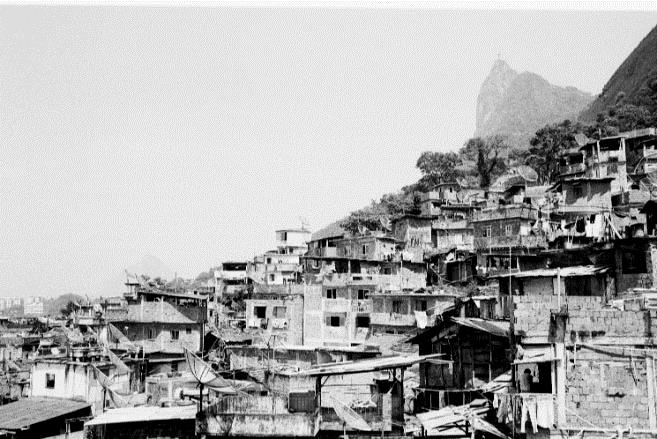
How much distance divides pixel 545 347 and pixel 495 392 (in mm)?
1867

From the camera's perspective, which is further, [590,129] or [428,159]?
[428,159]

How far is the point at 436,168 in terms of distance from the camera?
6041 cm

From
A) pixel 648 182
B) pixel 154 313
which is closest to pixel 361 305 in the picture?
pixel 154 313

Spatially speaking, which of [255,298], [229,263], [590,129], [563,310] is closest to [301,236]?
[229,263]

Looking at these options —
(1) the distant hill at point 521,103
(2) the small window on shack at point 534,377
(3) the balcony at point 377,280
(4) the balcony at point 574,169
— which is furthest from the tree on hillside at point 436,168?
→ (2) the small window on shack at point 534,377

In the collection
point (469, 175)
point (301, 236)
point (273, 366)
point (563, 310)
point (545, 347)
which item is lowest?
point (273, 366)

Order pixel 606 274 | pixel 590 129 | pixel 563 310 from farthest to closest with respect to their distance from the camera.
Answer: pixel 590 129 → pixel 606 274 → pixel 563 310

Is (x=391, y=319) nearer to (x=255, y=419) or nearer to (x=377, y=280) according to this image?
(x=377, y=280)

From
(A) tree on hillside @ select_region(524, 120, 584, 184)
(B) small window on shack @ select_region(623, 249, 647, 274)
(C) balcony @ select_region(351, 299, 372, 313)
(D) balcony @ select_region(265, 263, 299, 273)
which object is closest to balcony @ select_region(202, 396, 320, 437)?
(B) small window on shack @ select_region(623, 249, 647, 274)

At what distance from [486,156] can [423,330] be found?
128 feet

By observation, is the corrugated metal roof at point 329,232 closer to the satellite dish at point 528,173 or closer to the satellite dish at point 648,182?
the satellite dish at point 528,173

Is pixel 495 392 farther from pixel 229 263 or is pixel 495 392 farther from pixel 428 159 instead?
Result: pixel 428 159

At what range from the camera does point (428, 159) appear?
200ft

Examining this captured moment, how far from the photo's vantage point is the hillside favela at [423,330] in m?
14.5
